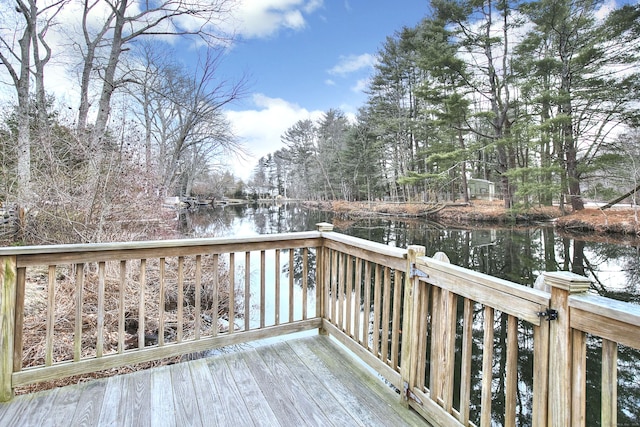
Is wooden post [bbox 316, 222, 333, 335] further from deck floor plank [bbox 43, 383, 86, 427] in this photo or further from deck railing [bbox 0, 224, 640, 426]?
deck floor plank [bbox 43, 383, 86, 427]

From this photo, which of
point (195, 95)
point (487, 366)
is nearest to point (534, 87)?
point (195, 95)

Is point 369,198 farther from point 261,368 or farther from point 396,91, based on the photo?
point 261,368

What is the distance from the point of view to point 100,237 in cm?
447

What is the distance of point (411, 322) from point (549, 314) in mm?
729

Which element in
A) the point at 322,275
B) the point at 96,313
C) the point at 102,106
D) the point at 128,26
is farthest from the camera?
the point at 128,26

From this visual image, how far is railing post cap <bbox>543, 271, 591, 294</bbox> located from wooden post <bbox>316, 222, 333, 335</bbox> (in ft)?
5.51

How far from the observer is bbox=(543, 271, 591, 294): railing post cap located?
1049mm

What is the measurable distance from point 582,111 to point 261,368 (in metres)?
15.5

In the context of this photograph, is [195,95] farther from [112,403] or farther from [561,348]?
[561,348]

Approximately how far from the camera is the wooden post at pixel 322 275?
2.63m

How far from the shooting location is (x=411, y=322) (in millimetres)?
1748

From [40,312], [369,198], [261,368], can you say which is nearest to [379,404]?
[261,368]

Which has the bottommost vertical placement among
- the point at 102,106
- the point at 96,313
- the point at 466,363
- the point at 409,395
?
the point at 96,313

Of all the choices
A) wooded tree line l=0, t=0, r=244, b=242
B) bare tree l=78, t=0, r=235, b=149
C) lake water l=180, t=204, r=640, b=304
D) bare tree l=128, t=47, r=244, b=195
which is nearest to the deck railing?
wooded tree line l=0, t=0, r=244, b=242
